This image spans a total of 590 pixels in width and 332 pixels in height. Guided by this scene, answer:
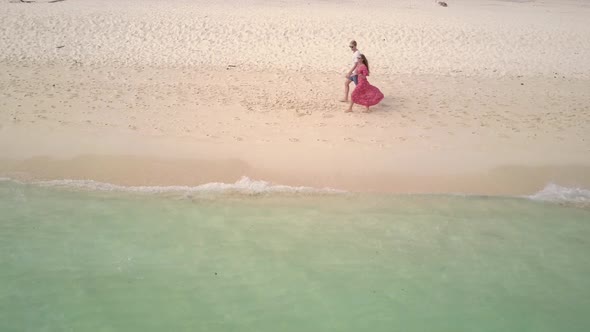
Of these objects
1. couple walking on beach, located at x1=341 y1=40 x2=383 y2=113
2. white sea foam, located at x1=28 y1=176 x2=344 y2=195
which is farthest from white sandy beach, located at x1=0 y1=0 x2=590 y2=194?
couple walking on beach, located at x1=341 y1=40 x2=383 y2=113

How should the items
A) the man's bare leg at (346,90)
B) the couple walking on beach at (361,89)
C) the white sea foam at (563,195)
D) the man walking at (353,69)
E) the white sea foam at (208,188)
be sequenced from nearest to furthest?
the white sea foam at (208,188) < the white sea foam at (563,195) < the man walking at (353,69) < the couple walking on beach at (361,89) < the man's bare leg at (346,90)

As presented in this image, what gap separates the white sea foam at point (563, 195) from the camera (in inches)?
342

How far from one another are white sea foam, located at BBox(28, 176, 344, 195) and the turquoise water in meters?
0.14

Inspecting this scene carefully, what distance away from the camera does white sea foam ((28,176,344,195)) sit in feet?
27.7

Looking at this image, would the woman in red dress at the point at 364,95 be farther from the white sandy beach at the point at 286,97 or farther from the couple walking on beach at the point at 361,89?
the white sandy beach at the point at 286,97

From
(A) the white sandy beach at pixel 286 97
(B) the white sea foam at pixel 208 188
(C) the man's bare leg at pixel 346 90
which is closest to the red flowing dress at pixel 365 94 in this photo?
(A) the white sandy beach at pixel 286 97

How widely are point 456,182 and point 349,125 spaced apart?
90.0 inches

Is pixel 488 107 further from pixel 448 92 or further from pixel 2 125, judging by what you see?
pixel 2 125

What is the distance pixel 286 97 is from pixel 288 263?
17.1ft

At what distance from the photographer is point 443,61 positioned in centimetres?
1451

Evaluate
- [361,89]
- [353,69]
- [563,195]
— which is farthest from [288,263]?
[353,69]

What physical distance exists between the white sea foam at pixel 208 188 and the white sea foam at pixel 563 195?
2882 mm

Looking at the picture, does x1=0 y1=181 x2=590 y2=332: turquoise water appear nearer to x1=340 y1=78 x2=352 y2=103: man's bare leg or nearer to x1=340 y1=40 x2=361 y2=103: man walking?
x1=340 y1=40 x2=361 y2=103: man walking

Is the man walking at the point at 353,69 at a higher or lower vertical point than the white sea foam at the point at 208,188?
higher
